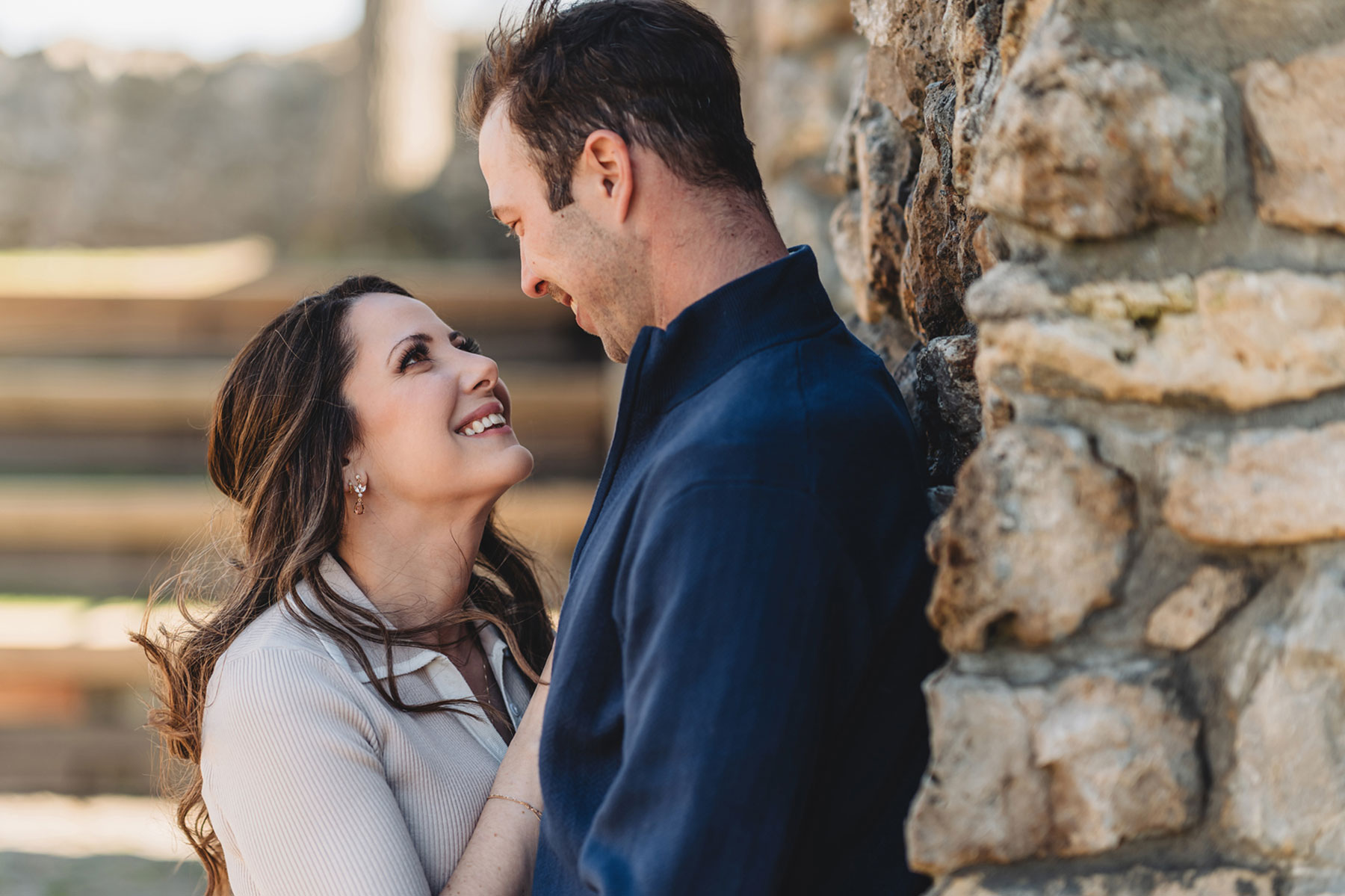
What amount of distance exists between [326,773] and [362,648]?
281 millimetres

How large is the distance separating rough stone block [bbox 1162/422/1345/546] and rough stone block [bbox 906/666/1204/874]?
5.7 inches

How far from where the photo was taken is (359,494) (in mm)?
2119

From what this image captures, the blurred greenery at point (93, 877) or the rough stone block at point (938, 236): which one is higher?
the rough stone block at point (938, 236)

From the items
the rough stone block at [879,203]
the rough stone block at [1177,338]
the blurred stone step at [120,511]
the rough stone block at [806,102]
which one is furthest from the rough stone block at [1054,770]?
the blurred stone step at [120,511]

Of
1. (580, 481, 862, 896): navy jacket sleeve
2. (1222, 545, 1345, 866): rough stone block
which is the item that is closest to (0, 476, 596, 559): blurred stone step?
(580, 481, 862, 896): navy jacket sleeve

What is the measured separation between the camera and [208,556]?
2477 mm

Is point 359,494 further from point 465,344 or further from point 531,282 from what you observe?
point 531,282

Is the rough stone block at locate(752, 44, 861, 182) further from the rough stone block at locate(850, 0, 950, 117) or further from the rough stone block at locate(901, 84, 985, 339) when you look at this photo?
the rough stone block at locate(901, 84, 985, 339)

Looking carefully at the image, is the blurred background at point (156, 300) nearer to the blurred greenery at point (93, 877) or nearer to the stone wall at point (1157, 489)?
the blurred greenery at point (93, 877)

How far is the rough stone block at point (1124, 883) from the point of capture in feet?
3.39

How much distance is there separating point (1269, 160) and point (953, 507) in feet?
1.32

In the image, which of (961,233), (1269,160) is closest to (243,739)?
(961,233)

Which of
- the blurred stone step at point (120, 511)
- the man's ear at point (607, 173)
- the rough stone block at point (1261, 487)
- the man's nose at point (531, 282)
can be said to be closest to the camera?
the rough stone block at point (1261, 487)

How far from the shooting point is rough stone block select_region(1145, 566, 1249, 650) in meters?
1.06
